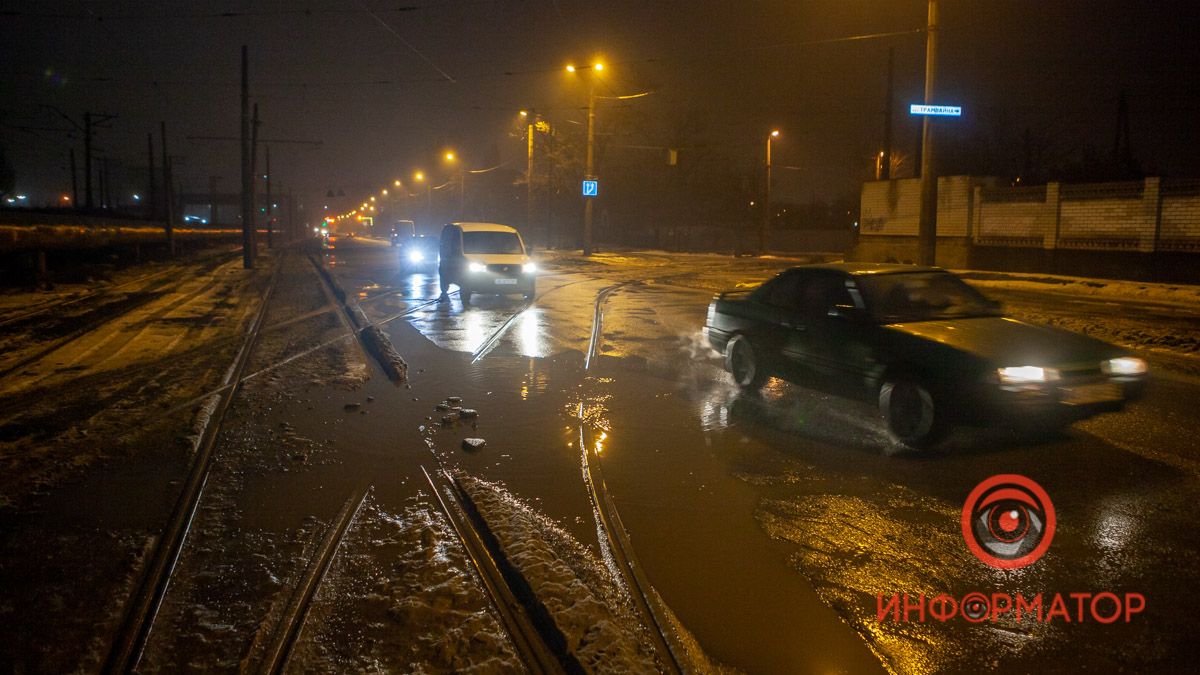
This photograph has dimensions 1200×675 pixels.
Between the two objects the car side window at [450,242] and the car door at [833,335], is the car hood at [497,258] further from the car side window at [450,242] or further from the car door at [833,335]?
the car door at [833,335]

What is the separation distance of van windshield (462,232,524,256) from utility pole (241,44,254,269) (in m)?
14.1

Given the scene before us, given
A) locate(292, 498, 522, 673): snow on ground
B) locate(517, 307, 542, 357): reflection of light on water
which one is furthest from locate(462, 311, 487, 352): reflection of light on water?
locate(292, 498, 522, 673): snow on ground

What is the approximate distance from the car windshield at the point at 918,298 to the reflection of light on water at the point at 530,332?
5.63 meters

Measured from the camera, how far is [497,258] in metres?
20.1

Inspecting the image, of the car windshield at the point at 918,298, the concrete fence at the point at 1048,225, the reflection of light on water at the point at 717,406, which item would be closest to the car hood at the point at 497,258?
the reflection of light on water at the point at 717,406

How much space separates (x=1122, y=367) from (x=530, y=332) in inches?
380

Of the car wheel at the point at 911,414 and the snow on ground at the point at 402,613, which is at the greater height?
the car wheel at the point at 911,414

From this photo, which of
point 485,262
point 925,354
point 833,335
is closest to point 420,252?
point 485,262

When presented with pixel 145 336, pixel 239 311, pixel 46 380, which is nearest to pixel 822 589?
pixel 46 380

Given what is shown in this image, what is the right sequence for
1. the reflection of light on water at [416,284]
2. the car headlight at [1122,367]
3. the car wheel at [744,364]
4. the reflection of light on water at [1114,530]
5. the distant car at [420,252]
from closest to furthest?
the reflection of light on water at [1114,530]
the car headlight at [1122,367]
the car wheel at [744,364]
the reflection of light on water at [416,284]
the distant car at [420,252]

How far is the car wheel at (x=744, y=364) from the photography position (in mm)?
9180

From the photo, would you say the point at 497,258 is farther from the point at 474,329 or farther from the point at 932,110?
the point at 932,110

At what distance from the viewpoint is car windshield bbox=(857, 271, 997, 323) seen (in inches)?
292

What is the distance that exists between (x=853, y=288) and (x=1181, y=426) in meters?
3.07
